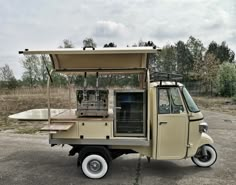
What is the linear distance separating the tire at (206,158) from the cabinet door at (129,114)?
1303 mm

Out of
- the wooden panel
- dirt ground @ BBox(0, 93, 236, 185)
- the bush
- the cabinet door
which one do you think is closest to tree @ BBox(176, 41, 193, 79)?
the bush

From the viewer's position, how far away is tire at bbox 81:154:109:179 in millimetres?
4375

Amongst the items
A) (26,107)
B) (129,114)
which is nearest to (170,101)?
(129,114)

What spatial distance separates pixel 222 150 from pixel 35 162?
4.19 meters

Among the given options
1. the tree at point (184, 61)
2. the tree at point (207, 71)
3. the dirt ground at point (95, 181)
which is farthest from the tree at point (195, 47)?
the dirt ground at point (95, 181)

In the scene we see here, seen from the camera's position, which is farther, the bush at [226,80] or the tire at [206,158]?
the bush at [226,80]

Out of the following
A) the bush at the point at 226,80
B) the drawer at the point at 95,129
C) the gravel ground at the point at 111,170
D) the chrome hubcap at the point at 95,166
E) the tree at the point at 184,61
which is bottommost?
the gravel ground at the point at 111,170

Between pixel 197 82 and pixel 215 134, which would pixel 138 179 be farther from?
pixel 197 82

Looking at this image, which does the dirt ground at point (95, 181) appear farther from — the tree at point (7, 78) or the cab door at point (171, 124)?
the tree at point (7, 78)

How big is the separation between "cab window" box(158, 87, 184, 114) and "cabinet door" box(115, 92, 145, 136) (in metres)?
0.33

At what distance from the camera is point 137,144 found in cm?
429

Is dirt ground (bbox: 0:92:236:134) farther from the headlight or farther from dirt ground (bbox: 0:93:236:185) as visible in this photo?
the headlight

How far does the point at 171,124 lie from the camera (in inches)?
171

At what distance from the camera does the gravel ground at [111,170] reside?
4305 mm
